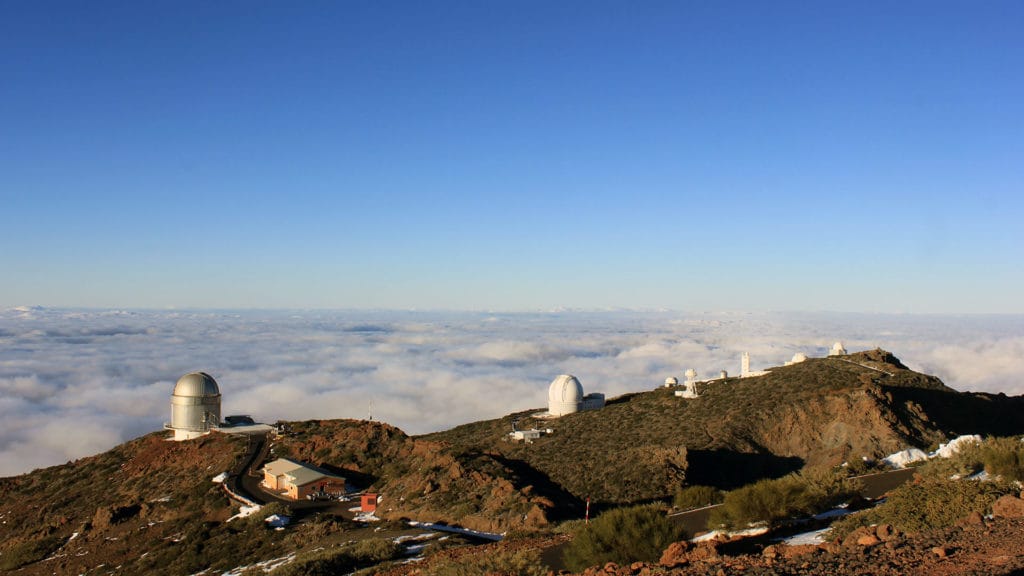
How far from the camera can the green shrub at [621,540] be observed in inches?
436

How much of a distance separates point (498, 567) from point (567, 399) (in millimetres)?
31999

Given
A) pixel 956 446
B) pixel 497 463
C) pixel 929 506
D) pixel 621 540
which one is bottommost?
pixel 497 463

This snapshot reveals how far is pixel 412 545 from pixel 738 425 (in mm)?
21506

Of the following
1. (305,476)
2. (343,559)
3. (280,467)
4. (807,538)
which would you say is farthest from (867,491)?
(280,467)

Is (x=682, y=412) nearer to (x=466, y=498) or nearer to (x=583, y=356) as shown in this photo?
(x=466, y=498)

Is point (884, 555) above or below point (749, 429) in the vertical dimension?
above

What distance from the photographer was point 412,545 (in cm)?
1609

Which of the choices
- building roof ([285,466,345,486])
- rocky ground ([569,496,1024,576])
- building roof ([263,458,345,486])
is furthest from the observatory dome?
rocky ground ([569,496,1024,576])

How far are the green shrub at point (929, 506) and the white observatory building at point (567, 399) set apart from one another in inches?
1200

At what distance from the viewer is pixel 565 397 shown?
1673 inches

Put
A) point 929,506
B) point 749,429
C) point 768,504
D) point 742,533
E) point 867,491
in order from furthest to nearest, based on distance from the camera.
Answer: point 749,429, point 867,491, point 768,504, point 742,533, point 929,506

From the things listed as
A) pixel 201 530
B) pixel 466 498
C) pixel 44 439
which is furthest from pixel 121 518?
pixel 44 439

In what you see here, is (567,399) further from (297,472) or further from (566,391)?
(297,472)

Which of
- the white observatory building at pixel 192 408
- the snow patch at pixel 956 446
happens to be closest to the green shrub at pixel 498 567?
the snow patch at pixel 956 446
